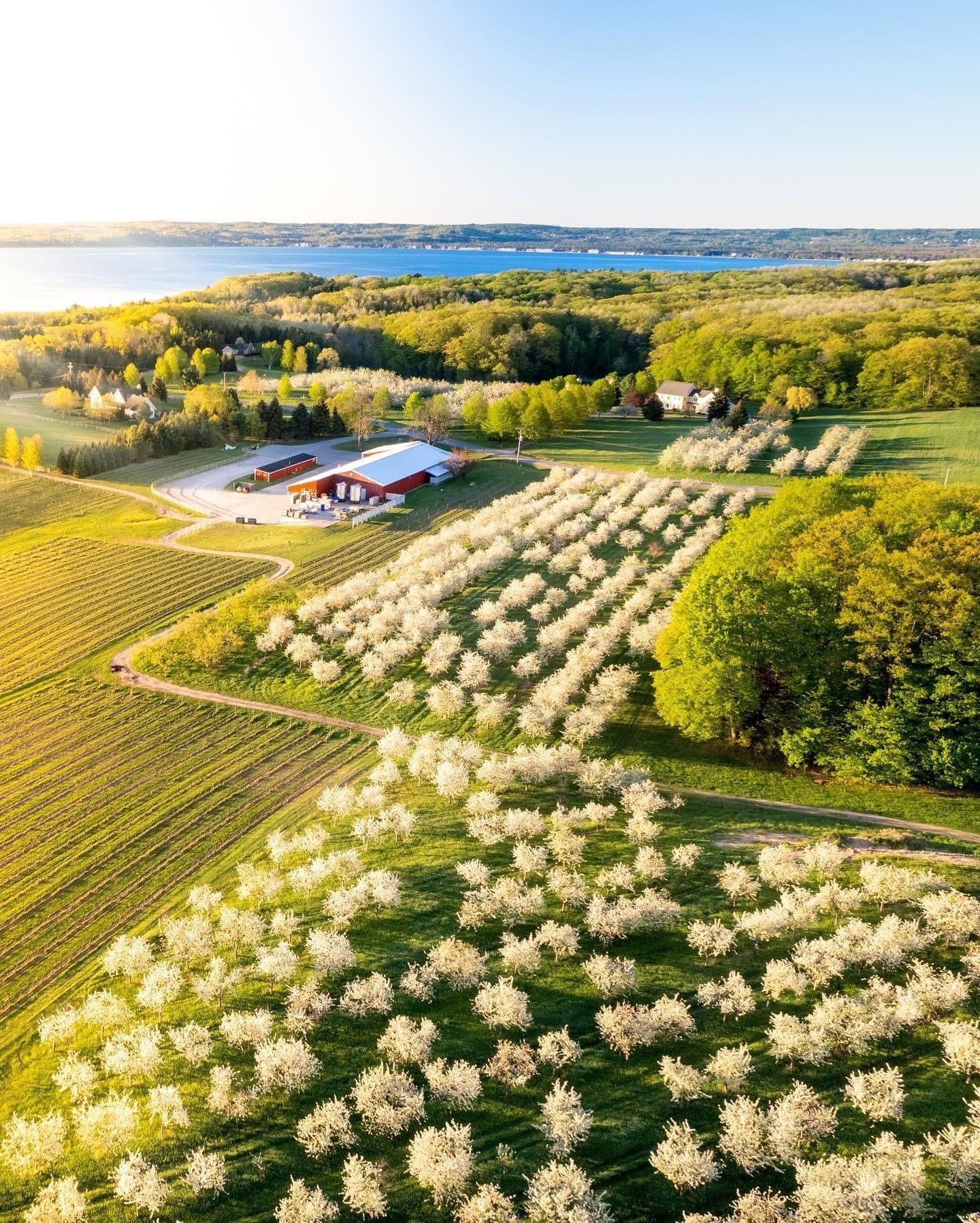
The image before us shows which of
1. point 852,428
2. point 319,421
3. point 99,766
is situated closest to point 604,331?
point 852,428

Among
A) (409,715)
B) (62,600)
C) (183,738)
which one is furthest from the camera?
(62,600)

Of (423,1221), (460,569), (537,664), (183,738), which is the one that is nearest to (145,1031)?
(423,1221)

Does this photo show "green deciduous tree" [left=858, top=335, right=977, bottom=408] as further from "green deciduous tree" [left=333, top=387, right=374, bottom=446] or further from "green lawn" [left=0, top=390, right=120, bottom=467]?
"green lawn" [left=0, top=390, right=120, bottom=467]


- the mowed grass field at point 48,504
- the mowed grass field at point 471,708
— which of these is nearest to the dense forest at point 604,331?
the mowed grass field at point 48,504

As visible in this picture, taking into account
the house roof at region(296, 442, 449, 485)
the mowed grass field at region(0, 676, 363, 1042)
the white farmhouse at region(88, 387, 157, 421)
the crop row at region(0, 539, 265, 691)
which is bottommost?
the mowed grass field at region(0, 676, 363, 1042)

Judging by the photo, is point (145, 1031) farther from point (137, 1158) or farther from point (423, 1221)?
point (423, 1221)

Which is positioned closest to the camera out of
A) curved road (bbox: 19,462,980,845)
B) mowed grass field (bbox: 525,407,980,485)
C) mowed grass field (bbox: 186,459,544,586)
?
curved road (bbox: 19,462,980,845)

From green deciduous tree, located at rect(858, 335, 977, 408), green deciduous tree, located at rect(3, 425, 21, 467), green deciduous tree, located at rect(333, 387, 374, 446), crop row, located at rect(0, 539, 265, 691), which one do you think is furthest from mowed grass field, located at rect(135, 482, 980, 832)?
green deciduous tree, located at rect(858, 335, 977, 408)
